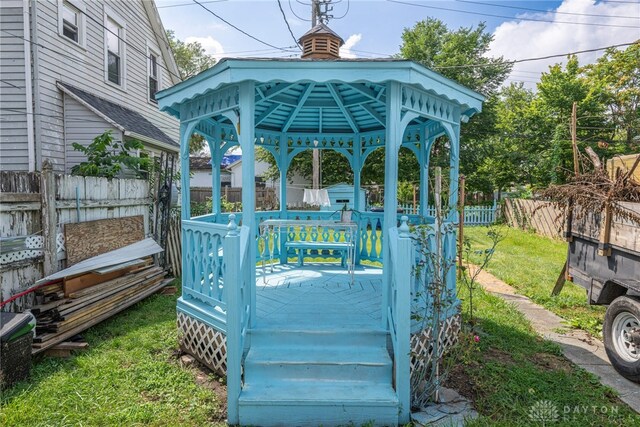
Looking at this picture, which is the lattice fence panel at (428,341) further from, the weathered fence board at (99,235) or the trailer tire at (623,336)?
the weathered fence board at (99,235)

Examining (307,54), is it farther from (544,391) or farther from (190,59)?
(190,59)

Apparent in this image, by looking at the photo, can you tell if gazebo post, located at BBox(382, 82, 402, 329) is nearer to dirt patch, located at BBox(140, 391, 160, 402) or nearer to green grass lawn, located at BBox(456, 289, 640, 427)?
green grass lawn, located at BBox(456, 289, 640, 427)

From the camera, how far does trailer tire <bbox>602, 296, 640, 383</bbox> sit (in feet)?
11.2

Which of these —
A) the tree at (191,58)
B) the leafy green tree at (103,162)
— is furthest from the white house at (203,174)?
the leafy green tree at (103,162)

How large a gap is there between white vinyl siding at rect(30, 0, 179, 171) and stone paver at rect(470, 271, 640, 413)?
31.4 feet

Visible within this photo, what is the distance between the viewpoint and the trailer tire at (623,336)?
11.2 ft

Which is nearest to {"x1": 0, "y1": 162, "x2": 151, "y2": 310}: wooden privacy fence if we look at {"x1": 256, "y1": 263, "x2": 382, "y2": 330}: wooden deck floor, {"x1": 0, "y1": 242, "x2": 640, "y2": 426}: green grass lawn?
{"x1": 0, "y1": 242, "x2": 640, "y2": 426}: green grass lawn

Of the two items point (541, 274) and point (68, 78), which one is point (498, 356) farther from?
point (68, 78)

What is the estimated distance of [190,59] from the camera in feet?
85.5

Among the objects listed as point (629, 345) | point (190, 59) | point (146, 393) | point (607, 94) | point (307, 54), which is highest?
point (190, 59)

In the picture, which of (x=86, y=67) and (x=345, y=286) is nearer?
(x=345, y=286)

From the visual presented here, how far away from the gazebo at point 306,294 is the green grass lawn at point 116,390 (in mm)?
332

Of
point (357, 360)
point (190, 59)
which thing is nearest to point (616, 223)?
point (357, 360)

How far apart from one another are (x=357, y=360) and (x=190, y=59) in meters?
27.7
